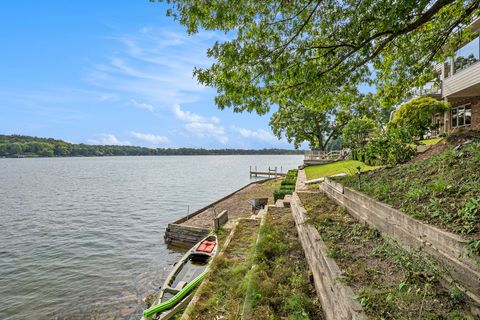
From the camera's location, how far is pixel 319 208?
24.9ft

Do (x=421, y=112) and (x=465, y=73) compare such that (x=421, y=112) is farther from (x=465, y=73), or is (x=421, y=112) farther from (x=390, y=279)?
(x=390, y=279)

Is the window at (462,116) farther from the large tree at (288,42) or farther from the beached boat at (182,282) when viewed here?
the beached boat at (182,282)

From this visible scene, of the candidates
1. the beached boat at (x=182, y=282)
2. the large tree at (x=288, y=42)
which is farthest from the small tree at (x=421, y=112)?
the beached boat at (x=182, y=282)

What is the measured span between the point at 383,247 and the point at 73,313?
31.1ft

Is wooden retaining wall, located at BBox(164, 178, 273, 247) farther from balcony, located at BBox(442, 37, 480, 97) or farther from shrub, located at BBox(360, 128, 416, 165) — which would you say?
balcony, located at BBox(442, 37, 480, 97)

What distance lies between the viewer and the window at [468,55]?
15.4 metres

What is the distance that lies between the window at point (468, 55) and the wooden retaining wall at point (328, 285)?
1705cm

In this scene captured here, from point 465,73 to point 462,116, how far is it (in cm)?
500

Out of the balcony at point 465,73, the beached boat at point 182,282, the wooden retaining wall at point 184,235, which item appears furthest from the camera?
the balcony at point 465,73

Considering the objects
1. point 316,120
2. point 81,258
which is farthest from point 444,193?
point 316,120

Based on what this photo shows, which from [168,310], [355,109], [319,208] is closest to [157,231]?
[168,310]

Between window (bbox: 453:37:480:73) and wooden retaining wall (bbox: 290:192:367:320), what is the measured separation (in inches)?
671

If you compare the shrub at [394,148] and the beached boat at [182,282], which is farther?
the shrub at [394,148]

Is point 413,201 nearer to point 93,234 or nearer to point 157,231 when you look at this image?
point 157,231
